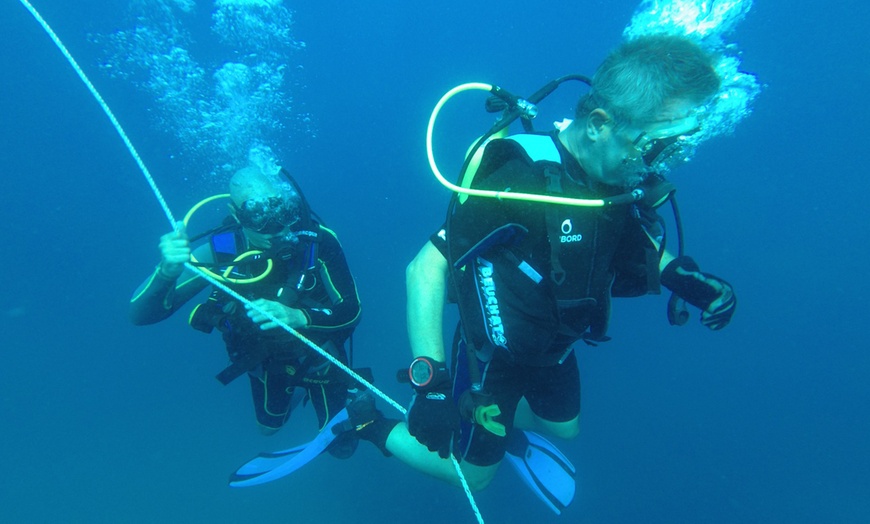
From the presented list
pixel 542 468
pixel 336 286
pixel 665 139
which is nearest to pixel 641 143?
pixel 665 139

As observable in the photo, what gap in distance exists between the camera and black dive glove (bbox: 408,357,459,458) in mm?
2217

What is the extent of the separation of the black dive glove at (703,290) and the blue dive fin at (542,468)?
204 centimetres

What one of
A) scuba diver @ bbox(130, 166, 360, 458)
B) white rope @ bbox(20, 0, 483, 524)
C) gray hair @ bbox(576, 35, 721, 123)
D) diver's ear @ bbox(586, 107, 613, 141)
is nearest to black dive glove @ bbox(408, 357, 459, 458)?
white rope @ bbox(20, 0, 483, 524)

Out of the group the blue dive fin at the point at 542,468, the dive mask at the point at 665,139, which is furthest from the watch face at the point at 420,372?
the blue dive fin at the point at 542,468

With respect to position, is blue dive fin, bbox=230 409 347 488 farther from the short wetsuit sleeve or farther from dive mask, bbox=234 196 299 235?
dive mask, bbox=234 196 299 235

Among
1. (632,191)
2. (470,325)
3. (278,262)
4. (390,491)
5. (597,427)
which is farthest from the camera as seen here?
(597,427)

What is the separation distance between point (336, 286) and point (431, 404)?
2.21 meters

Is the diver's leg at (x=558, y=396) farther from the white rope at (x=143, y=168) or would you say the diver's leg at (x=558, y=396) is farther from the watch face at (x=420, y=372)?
the watch face at (x=420, y=372)

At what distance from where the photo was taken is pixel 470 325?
2.58 meters

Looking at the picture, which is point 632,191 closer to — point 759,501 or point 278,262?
point 278,262

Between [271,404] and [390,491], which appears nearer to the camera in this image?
[271,404]

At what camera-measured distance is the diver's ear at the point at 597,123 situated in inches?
80.4

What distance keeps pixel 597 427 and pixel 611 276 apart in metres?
10.1

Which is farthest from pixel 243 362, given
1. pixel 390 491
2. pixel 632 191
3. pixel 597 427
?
pixel 597 427
